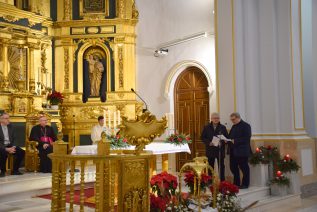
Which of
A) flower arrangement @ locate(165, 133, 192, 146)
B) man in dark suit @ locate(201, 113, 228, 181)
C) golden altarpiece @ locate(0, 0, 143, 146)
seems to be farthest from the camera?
golden altarpiece @ locate(0, 0, 143, 146)

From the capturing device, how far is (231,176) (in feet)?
25.0

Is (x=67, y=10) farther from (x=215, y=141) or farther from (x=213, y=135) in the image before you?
(x=215, y=141)

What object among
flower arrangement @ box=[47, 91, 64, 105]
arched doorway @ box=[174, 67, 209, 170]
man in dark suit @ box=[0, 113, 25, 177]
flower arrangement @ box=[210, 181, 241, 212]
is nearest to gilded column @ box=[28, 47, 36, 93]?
flower arrangement @ box=[47, 91, 64, 105]

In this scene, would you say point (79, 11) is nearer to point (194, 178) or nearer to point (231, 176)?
point (231, 176)

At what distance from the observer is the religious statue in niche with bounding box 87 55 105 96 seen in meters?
11.5

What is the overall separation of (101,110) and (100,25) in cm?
234

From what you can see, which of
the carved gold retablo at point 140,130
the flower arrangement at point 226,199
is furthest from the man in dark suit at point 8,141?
the carved gold retablo at point 140,130

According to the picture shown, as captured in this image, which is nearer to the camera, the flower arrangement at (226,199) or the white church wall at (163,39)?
the flower arrangement at (226,199)

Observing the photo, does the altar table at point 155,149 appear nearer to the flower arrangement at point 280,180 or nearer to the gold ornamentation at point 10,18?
the flower arrangement at point 280,180

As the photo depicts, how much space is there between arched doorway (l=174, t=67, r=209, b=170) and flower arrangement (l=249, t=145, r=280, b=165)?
2829 mm

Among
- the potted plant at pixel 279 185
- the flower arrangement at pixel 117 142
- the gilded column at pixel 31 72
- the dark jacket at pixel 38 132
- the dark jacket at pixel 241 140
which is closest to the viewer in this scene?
the flower arrangement at pixel 117 142

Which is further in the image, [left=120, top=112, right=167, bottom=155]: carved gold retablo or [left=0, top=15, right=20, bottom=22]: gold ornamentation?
[left=0, top=15, right=20, bottom=22]: gold ornamentation

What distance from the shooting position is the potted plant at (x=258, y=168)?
7559 mm

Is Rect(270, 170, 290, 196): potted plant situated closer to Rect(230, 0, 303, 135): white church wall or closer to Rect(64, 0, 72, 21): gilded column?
Rect(230, 0, 303, 135): white church wall
